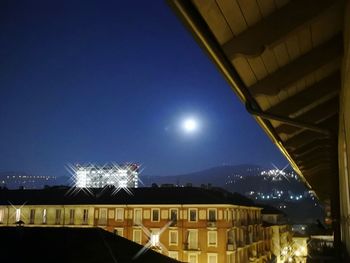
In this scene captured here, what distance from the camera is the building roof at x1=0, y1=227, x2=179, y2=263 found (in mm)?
12438

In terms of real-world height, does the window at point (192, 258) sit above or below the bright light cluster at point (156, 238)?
below

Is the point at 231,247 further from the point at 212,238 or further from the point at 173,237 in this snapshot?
the point at 173,237

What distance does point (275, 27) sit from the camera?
3.20m

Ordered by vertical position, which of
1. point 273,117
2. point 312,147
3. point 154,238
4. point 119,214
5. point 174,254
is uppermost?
point 312,147

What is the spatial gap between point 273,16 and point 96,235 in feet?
46.8

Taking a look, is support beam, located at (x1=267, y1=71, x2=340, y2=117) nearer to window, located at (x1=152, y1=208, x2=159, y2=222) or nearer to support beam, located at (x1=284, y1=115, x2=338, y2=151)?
support beam, located at (x1=284, y1=115, x2=338, y2=151)

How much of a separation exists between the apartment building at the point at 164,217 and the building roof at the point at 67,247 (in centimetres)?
2736

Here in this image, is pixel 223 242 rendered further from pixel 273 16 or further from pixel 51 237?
pixel 273 16

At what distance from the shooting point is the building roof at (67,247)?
40.8ft

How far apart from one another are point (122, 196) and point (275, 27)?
4747 cm

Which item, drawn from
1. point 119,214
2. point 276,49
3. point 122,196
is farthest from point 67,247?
point 122,196

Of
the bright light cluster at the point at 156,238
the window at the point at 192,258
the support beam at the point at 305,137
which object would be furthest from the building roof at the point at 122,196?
the support beam at the point at 305,137

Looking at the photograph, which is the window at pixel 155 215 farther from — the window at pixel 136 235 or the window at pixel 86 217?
the window at pixel 86 217

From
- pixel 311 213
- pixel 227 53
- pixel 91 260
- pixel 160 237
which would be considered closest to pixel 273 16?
pixel 227 53
